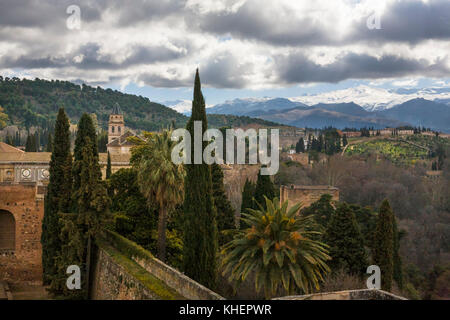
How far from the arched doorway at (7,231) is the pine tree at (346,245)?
15293mm

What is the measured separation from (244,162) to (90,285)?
134 ft

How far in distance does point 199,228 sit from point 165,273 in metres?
3.36

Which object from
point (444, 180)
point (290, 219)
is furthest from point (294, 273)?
point (444, 180)

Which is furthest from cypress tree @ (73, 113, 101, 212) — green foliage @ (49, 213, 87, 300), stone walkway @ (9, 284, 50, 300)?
stone walkway @ (9, 284, 50, 300)

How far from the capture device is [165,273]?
523 inches

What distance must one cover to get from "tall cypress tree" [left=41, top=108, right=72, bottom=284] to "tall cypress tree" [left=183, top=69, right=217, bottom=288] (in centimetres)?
585

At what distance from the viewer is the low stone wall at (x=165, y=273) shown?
1134 centimetres

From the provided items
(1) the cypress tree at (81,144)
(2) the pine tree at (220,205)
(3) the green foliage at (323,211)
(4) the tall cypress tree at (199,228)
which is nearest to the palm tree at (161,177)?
(4) the tall cypress tree at (199,228)

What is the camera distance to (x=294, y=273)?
12.9 meters

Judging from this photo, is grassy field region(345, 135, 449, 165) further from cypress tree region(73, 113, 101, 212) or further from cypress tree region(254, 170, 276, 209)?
cypress tree region(73, 113, 101, 212)

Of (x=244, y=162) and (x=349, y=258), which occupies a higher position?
(x=244, y=162)

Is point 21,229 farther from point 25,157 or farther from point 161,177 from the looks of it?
point 25,157
